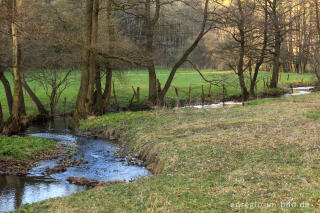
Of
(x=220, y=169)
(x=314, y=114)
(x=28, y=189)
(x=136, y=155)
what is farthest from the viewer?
(x=314, y=114)

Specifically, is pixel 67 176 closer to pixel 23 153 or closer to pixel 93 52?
pixel 23 153

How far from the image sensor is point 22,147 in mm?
17672

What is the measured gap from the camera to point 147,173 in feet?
47.4

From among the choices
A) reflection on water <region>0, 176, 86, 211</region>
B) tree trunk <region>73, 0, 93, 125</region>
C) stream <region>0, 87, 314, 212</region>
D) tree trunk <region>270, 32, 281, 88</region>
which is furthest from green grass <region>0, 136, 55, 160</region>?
tree trunk <region>270, 32, 281, 88</region>

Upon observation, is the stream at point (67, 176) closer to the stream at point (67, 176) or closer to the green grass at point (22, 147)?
the stream at point (67, 176)

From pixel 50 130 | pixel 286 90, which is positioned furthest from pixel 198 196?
pixel 286 90

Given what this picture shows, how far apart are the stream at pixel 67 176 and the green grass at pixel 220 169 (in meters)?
1.12

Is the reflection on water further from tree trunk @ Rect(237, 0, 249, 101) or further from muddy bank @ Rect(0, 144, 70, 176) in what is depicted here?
tree trunk @ Rect(237, 0, 249, 101)

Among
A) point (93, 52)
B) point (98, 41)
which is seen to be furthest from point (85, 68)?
point (98, 41)

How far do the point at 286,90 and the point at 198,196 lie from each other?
3903 cm

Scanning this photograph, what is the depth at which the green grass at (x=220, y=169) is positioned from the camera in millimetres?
8562

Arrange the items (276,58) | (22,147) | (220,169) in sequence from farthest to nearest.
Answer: (276,58)
(22,147)
(220,169)

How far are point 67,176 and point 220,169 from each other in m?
6.18

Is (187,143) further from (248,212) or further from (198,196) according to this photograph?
(248,212)
